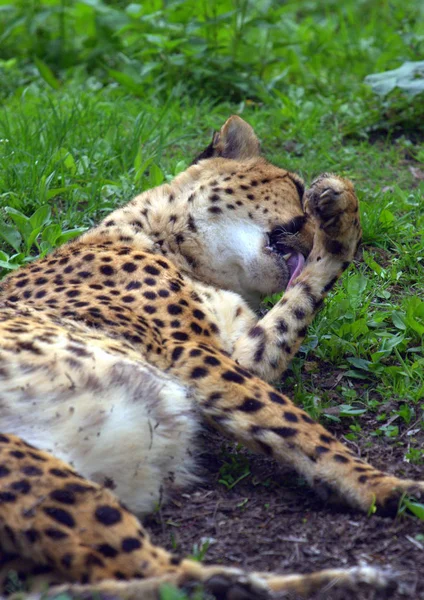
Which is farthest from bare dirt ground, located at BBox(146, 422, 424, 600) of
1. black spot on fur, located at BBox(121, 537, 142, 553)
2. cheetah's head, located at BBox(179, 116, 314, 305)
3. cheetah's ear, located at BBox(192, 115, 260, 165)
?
cheetah's ear, located at BBox(192, 115, 260, 165)

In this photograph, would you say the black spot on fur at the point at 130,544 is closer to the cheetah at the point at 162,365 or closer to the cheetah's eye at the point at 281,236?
the cheetah at the point at 162,365

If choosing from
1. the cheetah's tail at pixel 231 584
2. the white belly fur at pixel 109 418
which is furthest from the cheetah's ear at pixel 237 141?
the cheetah's tail at pixel 231 584

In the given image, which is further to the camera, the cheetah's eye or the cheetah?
the cheetah's eye

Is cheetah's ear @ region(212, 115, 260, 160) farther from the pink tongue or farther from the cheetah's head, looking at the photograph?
the pink tongue

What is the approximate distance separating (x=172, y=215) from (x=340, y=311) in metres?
0.88

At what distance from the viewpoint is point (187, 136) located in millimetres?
5824

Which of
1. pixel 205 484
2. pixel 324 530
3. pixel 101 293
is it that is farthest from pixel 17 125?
pixel 324 530

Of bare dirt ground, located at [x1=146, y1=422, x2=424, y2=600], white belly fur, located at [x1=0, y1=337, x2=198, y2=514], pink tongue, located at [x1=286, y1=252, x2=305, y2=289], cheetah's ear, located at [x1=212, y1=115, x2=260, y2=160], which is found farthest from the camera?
cheetah's ear, located at [x1=212, y1=115, x2=260, y2=160]

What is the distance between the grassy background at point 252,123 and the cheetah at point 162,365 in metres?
0.35

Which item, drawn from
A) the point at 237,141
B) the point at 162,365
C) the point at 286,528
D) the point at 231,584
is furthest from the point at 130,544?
the point at 237,141

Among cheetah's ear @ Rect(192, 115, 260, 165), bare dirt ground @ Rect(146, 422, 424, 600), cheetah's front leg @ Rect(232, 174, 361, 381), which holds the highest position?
cheetah's ear @ Rect(192, 115, 260, 165)

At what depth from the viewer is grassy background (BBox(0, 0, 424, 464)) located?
394cm

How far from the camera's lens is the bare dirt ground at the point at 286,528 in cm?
273

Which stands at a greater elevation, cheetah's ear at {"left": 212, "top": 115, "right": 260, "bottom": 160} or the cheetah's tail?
cheetah's ear at {"left": 212, "top": 115, "right": 260, "bottom": 160}
